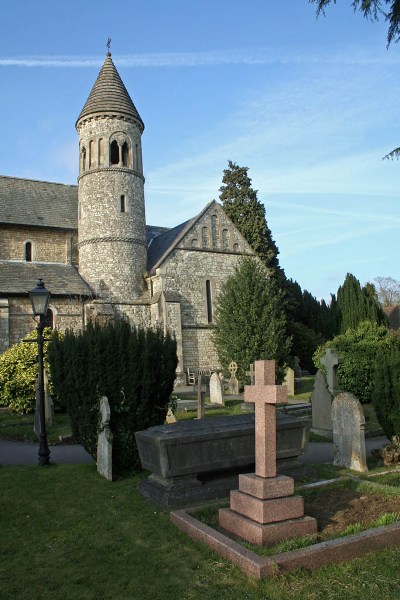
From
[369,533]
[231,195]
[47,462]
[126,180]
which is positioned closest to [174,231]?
[126,180]

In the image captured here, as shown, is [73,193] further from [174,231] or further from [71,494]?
[71,494]

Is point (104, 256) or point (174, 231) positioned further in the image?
point (174, 231)

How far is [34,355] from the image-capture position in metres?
16.9

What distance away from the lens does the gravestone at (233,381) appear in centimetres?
2200

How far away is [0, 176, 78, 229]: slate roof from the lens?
25750 millimetres

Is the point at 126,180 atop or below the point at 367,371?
atop

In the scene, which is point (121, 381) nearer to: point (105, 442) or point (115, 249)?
point (105, 442)

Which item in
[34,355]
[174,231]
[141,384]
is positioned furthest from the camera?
[174,231]

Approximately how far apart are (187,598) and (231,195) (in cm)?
2982

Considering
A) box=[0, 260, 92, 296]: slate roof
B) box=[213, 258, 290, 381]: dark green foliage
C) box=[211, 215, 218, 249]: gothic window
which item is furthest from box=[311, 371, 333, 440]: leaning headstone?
box=[211, 215, 218, 249]: gothic window

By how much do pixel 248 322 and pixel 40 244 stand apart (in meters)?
11.8

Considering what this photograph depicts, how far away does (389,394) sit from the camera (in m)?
8.76

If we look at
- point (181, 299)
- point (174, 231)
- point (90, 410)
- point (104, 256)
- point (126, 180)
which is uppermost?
point (126, 180)

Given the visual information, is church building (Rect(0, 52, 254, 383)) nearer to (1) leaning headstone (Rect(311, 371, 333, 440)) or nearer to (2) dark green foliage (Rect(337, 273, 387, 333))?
(2) dark green foliage (Rect(337, 273, 387, 333))
